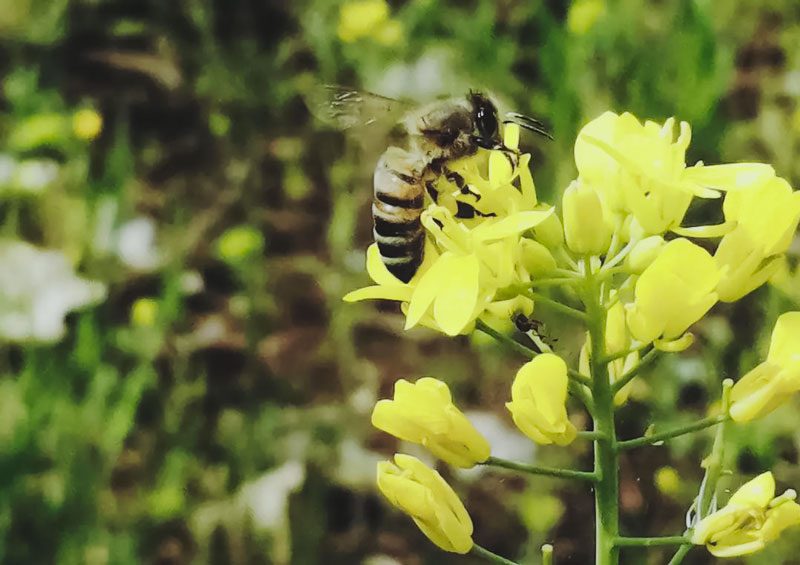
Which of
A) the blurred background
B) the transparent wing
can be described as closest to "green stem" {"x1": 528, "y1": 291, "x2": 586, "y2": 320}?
the transparent wing

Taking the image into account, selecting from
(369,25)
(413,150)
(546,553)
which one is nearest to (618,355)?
(546,553)

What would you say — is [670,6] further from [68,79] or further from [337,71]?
[68,79]

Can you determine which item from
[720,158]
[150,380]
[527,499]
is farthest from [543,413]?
[720,158]

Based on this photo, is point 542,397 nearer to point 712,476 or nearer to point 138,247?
point 712,476

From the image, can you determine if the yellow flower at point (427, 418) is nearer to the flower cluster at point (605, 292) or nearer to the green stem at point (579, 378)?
the flower cluster at point (605, 292)

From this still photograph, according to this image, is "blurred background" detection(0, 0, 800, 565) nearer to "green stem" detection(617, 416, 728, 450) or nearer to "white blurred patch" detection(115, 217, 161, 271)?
"white blurred patch" detection(115, 217, 161, 271)

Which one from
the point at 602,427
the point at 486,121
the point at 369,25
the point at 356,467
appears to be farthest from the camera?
the point at 369,25
